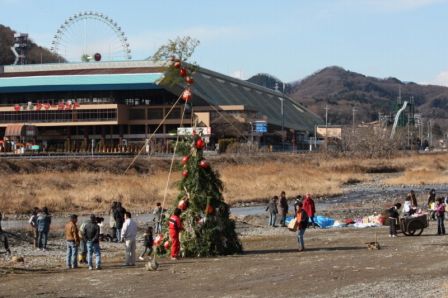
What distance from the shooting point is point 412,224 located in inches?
1065

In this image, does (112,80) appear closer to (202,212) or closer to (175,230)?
(202,212)

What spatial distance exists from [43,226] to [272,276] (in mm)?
11330

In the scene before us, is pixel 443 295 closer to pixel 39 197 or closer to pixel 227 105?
pixel 39 197

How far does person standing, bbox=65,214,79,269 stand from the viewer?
68.2ft

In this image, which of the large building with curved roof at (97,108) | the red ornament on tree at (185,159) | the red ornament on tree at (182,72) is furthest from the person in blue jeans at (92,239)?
the large building with curved roof at (97,108)

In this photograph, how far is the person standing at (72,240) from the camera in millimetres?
20797

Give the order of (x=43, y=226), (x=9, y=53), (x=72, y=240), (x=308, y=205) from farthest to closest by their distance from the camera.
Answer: (x=9, y=53)
(x=308, y=205)
(x=43, y=226)
(x=72, y=240)

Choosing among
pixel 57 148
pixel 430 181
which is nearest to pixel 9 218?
pixel 430 181

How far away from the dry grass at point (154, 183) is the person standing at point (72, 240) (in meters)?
13.7

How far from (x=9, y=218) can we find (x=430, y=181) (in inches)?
1740

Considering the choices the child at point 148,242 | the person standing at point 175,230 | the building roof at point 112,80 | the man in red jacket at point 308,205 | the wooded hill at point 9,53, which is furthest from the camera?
the wooded hill at point 9,53

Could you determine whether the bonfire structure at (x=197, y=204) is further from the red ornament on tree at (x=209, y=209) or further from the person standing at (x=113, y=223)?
the person standing at (x=113, y=223)

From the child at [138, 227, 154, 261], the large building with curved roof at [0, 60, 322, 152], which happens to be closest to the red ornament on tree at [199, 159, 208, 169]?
the child at [138, 227, 154, 261]

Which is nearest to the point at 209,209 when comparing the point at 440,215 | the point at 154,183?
the point at 440,215
